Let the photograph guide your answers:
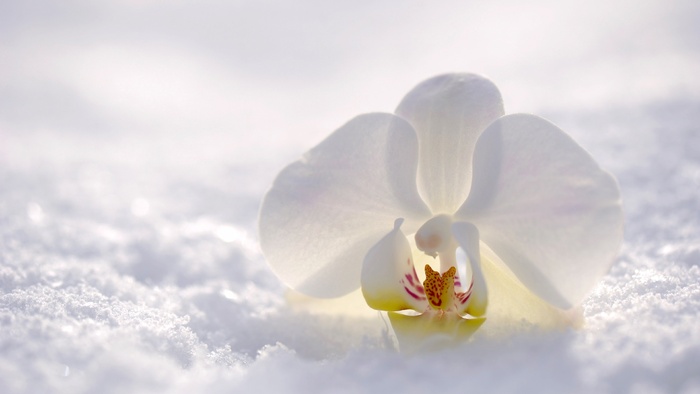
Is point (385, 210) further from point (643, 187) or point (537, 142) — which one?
point (643, 187)

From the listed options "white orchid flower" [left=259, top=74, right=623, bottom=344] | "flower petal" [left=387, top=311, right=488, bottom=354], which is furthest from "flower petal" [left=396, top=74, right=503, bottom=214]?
"flower petal" [left=387, top=311, right=488, bottom=354]

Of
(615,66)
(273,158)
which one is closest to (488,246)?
(273,158)

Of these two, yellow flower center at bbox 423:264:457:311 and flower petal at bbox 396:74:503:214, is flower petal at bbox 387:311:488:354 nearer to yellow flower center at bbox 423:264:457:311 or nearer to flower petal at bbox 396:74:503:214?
yellow flower center at bbox 423:264:457:311

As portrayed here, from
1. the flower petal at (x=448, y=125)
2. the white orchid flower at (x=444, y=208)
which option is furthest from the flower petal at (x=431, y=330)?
the flower petal at (x=448, y=125)

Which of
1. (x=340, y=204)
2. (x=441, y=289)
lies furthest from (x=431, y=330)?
(x=340, y=204)

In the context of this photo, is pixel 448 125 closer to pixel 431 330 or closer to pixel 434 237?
pixel 434 237

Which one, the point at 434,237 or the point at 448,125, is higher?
the point at 448,125
